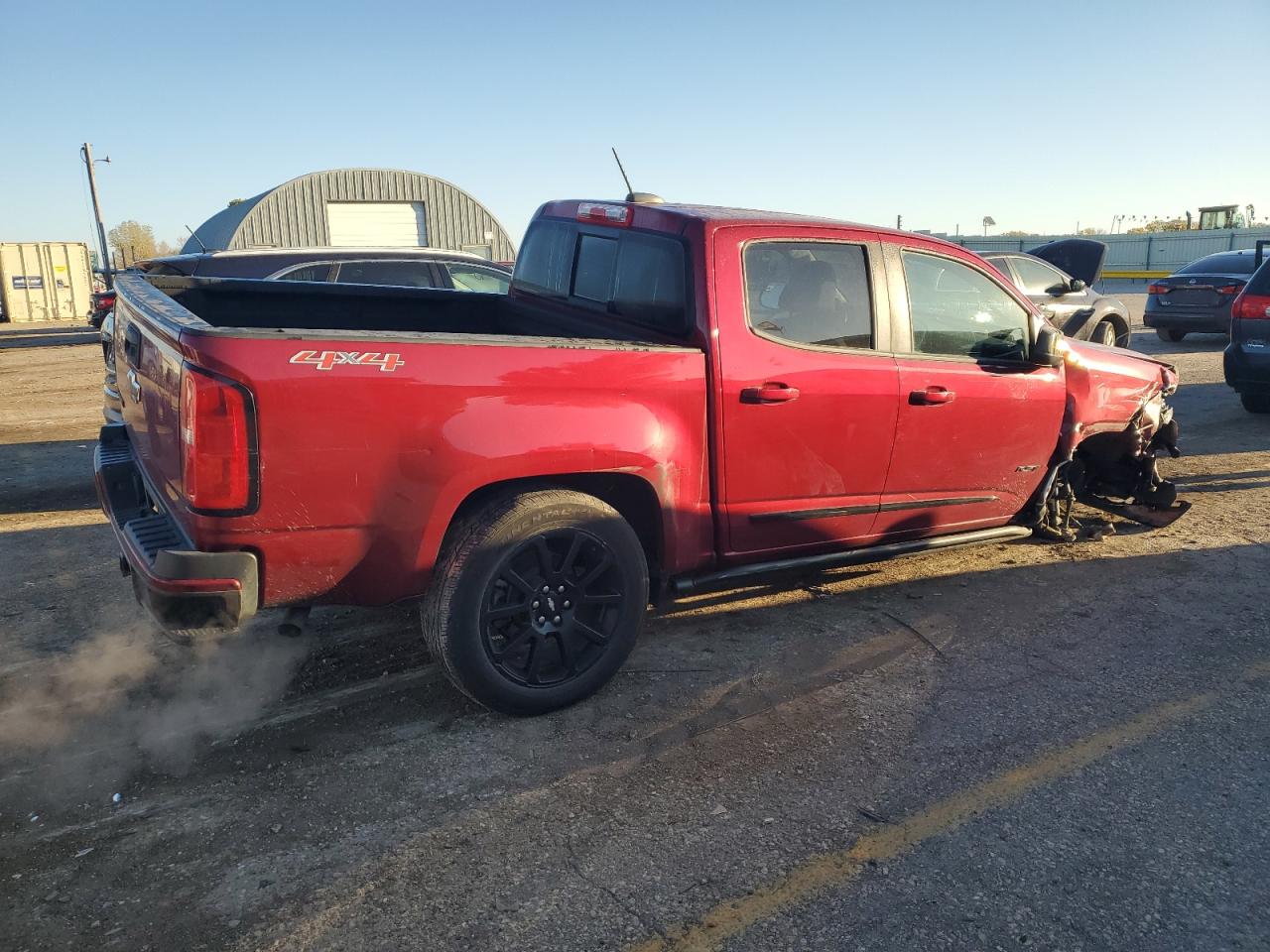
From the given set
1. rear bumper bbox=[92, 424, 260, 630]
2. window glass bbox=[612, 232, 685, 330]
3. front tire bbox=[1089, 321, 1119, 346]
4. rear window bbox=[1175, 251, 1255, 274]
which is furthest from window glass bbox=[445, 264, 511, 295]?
rear window bbox=[1175, 251, 1255, 274]

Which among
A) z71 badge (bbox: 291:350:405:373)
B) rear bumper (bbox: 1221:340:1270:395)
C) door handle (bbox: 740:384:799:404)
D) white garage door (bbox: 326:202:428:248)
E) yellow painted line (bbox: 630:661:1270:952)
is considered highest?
white garage door (bbox: 326:202:428:248)

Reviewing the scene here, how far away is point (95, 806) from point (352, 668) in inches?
44.3

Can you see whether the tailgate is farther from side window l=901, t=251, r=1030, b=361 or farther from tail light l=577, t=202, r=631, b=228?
side window l=901, t=251, r=1030, b=361

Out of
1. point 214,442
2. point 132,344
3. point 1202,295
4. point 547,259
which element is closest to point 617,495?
point 214,442

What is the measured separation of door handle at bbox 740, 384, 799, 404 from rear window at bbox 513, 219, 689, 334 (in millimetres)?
365

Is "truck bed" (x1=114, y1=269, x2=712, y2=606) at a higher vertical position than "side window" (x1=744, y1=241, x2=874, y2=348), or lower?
lower

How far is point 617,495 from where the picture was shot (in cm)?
372

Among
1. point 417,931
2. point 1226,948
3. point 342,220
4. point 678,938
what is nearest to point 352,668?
point 417,931

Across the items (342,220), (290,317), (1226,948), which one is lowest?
(1226,948)

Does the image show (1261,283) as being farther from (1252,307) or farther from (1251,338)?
(1251,338)

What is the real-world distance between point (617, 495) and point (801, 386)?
2.94 feet

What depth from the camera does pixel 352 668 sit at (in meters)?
3.89

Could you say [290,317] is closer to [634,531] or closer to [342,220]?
[634,531]

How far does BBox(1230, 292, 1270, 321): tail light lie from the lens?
8.39 m
